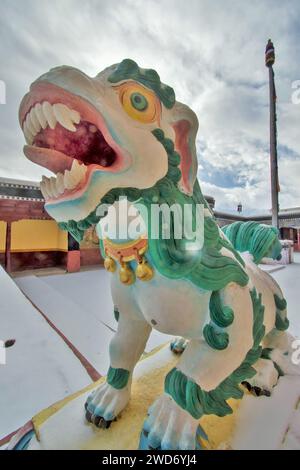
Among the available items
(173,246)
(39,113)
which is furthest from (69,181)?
(173,246)

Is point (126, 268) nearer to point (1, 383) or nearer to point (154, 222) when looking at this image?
point (154, 222)

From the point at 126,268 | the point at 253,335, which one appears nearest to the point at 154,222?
the point at 126,268

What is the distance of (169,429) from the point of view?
18.1 inches

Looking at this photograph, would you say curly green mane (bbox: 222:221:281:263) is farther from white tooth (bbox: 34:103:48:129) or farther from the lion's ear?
white tooth (bbox: 34:103:48:129)

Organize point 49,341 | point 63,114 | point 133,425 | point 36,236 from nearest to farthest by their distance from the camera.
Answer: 1. point 63,114
2. point 133,425
3. point 49,341
4. point 36,236

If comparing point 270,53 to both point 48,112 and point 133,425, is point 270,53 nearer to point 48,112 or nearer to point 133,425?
point 48,112

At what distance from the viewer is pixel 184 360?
0.49m

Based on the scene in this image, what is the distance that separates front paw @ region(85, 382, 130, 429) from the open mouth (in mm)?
552

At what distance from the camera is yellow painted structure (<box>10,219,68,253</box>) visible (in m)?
4.95

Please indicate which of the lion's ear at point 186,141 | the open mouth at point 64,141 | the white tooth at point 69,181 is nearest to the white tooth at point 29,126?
the open mouth at point 64,141

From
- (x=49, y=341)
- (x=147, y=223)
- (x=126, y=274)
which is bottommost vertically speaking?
(x=49, y=341)

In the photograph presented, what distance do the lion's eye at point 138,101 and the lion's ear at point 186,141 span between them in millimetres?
72

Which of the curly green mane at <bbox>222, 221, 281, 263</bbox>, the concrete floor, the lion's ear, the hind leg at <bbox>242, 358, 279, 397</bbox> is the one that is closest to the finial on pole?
the concrete floor

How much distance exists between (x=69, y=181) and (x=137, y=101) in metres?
0.19
